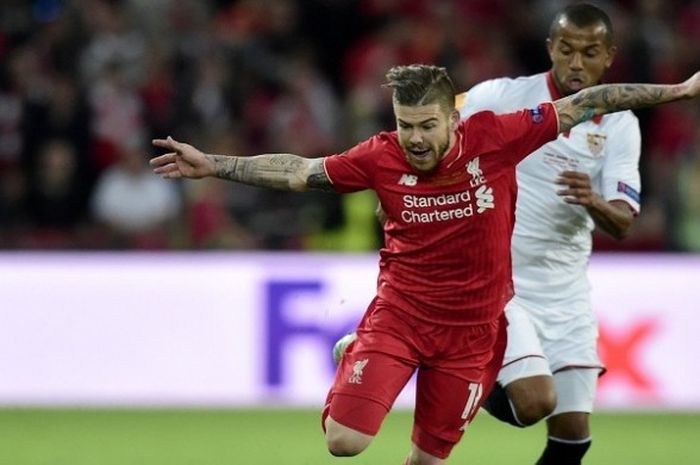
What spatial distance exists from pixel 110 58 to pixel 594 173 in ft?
21.2

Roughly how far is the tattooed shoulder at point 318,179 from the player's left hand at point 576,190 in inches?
38.0

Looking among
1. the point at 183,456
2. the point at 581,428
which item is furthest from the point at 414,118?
the point at 183,456

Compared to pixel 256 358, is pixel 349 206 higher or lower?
higher

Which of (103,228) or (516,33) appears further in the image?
(516,33)

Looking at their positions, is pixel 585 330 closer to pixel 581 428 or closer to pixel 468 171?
pixel 581 428

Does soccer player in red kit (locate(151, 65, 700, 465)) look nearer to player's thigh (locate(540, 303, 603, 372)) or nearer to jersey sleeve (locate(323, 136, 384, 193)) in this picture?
jersey sleeve (locate(323, 136, 384, 193))

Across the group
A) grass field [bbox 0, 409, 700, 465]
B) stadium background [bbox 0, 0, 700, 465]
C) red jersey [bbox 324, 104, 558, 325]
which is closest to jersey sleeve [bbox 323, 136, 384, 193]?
red jersey [bbox 324, 104, 558, 325]

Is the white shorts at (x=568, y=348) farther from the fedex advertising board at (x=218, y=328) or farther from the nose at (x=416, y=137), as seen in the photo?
the fedex advertising board at (x=218, y=328)

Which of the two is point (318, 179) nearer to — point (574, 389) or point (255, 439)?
point (574, 389)

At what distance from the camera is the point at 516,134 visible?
6.37 m

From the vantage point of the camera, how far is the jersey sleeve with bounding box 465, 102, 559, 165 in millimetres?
6367

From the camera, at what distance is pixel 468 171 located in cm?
A: 632

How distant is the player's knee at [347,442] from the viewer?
6.33m

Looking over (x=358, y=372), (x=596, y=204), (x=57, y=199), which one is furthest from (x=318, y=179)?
(x=57, y=199)
